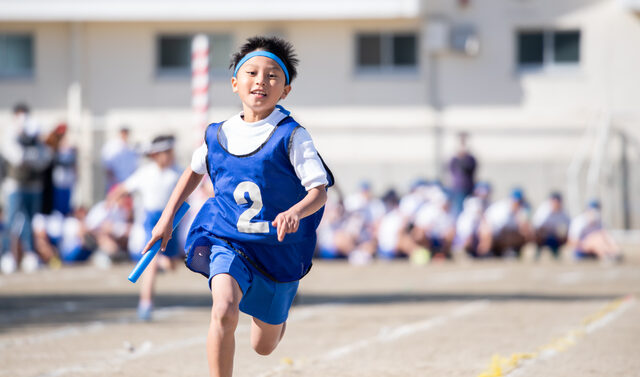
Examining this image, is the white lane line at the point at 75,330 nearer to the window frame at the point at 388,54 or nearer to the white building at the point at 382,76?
the white building at the point at 382,76

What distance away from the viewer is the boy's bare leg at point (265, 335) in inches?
233

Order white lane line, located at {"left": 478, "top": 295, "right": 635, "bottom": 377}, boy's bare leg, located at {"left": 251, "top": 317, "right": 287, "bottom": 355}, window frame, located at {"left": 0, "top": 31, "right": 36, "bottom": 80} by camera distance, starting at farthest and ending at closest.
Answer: window frame, located at {"left": 0, "top": 31, "right": 36, "bottom": 80} → white lane line, located at {"left": 478, "top": 295, "right": 635, "bottom": 377} → boy's bare leg, located at {"left": 251, "top": 317, "right": 287, "bottom": 355}

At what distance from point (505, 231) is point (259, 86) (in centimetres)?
1451

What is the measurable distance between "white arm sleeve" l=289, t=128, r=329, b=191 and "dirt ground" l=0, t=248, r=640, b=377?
6.51 ft

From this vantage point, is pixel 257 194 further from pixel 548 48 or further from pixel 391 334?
pixel 548 48

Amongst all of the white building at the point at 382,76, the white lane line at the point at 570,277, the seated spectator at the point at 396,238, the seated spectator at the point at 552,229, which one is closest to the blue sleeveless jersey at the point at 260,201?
the white lane line at the point at 570,277

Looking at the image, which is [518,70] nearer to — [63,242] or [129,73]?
[129,73]

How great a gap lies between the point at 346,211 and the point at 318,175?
14.9 meters

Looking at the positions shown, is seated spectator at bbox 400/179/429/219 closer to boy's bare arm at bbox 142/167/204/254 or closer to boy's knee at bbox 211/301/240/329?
boy's bare arm at bbox 142/167/204/254

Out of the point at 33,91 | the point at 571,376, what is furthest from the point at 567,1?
the point at 571,376

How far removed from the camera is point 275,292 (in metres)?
5.75

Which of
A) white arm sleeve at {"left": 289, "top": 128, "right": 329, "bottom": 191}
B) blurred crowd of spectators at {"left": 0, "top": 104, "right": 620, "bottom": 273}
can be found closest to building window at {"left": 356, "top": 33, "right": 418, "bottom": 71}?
blurred crowd of spectators at {"left": 0, "top": 104, "right": 620, "bottom": 273}

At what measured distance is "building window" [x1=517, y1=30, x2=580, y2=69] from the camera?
1082 inches

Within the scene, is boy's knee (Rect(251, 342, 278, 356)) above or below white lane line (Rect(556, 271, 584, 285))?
above
